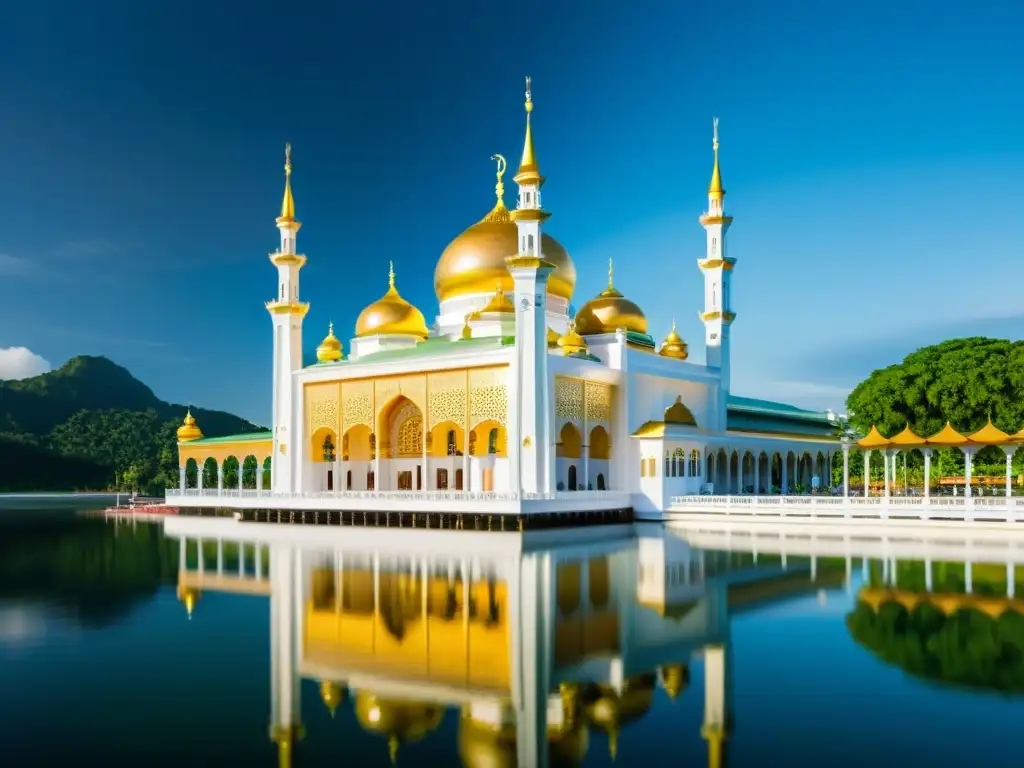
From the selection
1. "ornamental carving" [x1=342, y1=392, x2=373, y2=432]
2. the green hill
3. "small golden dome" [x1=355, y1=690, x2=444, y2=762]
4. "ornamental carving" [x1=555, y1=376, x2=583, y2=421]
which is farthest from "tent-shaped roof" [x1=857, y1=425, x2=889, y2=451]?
the green hill

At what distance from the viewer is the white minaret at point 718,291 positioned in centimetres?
3266

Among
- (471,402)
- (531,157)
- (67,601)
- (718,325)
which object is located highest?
(531,157)

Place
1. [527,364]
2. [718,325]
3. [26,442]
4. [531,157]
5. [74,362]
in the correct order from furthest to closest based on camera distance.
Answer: [74,362] → [26,442] → [718,325] → [531,157] → [527,364]

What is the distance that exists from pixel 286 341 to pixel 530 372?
10.5 meters

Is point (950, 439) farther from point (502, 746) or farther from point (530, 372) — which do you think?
point (502, 746)

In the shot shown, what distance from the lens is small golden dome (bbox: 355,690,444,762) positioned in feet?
20.9

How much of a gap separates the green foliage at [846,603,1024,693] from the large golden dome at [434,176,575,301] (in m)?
22.3

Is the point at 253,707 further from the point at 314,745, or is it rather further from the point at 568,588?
the point at 568,588

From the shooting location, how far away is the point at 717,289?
32719mm

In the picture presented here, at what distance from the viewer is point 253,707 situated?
23.2 ft

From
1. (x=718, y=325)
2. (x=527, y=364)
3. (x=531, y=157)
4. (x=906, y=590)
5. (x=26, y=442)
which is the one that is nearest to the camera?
(x=906, y=590)

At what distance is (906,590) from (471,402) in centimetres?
1585

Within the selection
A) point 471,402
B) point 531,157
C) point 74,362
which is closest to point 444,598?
point 471,402

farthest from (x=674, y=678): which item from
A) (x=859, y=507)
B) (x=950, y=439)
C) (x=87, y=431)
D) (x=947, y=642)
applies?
(x=87, y=431)
